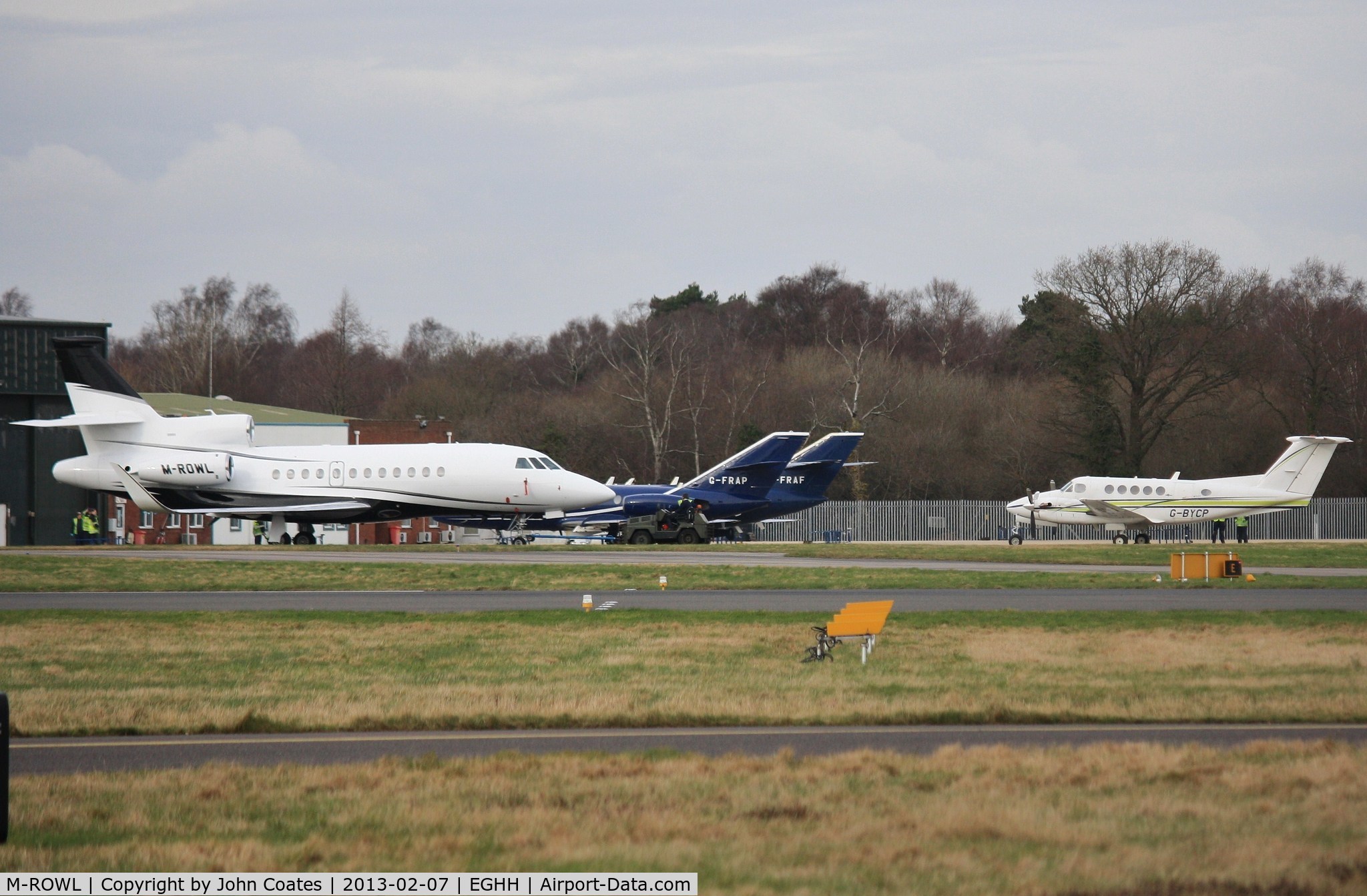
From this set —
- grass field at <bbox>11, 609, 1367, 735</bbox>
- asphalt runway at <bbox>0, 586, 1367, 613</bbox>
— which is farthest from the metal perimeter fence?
grass field at <bbox>11, 609, 1367, 735</bbox>

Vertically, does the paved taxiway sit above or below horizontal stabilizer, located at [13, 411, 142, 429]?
below

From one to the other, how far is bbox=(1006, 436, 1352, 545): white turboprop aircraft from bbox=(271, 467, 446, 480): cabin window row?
23.9m

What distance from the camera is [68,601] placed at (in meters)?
22.6

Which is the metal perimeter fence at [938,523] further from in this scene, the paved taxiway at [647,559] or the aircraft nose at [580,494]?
the paved taxiway at [647,559]

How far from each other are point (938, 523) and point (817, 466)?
1614cm

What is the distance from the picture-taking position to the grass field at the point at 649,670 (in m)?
11.1

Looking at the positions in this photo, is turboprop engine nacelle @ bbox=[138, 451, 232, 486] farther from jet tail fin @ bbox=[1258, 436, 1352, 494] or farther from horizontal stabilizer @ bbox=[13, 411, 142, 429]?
jet tail fin @ bbox=[1258, 436, 1352, 494]

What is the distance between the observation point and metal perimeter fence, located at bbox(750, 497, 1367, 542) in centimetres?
6341

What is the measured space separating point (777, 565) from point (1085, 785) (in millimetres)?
24657

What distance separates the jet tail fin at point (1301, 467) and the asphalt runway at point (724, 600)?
27455 millimetres

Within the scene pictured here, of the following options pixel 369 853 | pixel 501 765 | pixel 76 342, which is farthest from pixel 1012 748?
pixel 76 342

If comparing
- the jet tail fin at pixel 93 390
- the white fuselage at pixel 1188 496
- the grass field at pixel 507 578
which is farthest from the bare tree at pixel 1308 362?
the jet tail fin at pixel 93 390

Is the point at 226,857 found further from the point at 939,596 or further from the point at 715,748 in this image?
the point at 939,596

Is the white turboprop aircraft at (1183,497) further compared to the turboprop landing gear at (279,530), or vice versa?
the white turboprop aircraft at (1183,497)
